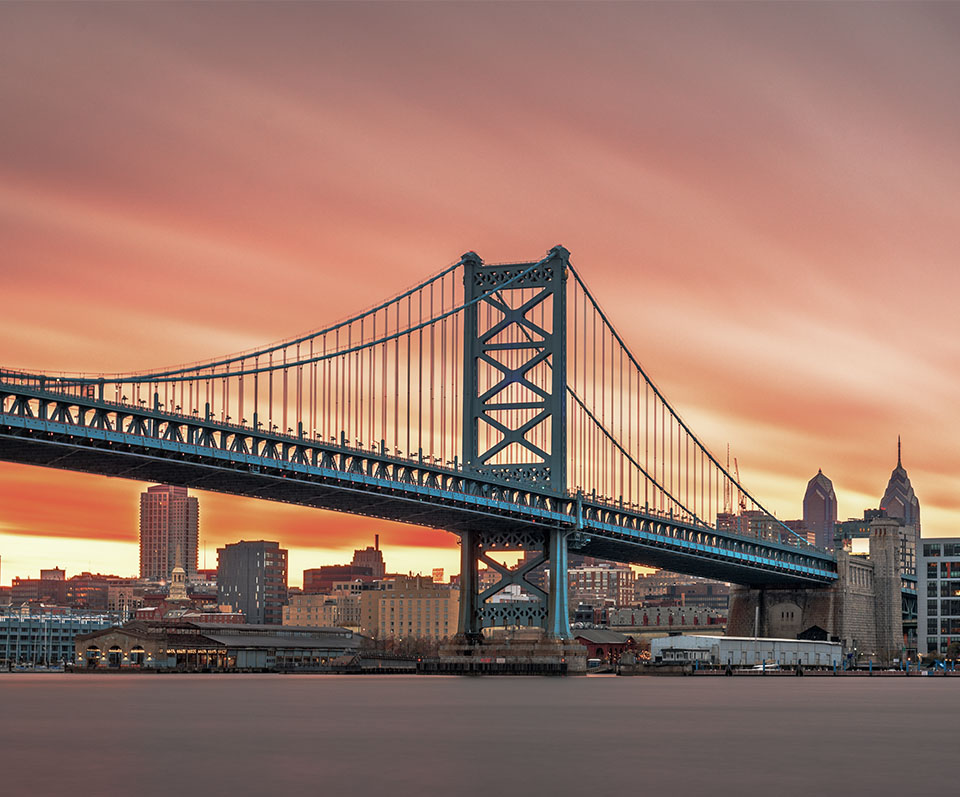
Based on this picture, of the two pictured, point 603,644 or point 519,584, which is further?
point 603,644

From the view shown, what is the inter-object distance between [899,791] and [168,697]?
43182 mm

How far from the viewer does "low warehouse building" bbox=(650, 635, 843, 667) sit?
130875 millimetres

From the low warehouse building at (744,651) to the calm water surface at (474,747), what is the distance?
7081cm

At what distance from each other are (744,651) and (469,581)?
40084 millimetres

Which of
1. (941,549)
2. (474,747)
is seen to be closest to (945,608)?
(941,549)

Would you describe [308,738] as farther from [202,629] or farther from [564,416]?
[202,629]

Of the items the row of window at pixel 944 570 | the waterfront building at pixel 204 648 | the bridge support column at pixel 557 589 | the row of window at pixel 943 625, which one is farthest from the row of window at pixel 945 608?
the bridge support column at pixel 557 589

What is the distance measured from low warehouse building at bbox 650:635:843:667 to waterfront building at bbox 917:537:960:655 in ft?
59.1

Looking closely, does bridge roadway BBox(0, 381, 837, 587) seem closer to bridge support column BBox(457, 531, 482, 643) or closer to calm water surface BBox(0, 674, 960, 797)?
bridge support column BBox(457, 531, 482, 643)

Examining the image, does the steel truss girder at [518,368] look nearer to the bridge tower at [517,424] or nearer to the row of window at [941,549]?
the bridge tower at [517,424]

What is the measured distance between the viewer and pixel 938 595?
155 m

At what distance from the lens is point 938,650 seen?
→ 153 m

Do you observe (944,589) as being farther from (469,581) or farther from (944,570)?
(469,581)

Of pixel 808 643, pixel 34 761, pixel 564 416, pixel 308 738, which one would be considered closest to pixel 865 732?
pixel 308 738
